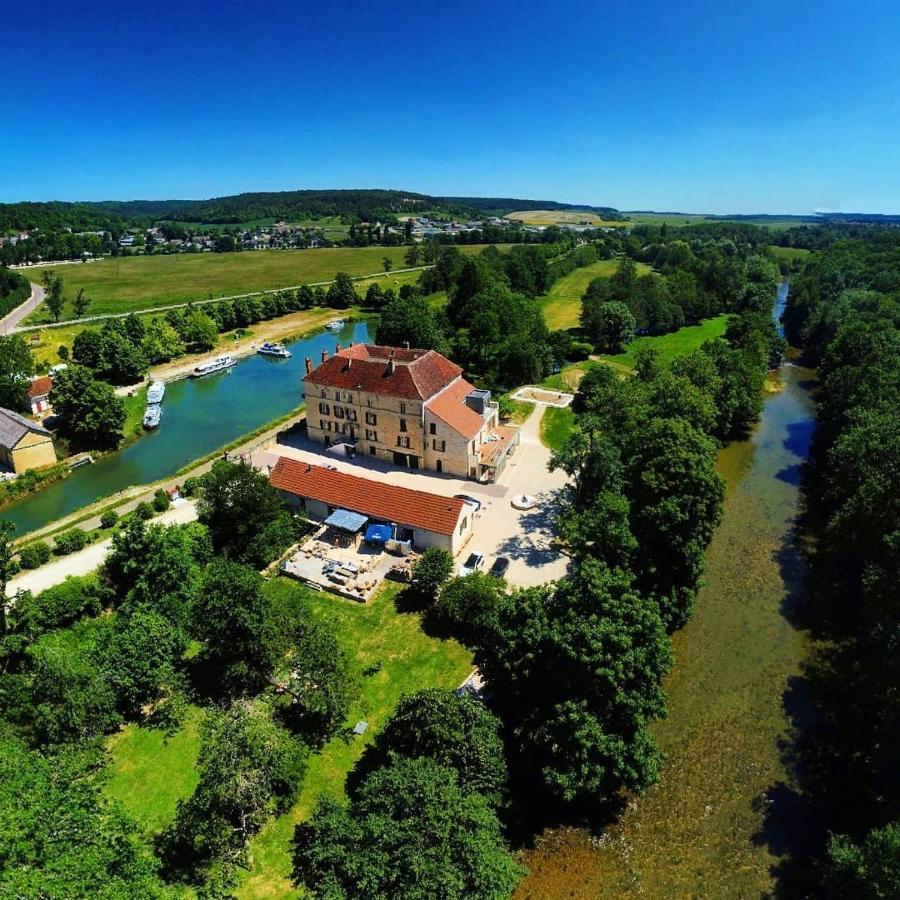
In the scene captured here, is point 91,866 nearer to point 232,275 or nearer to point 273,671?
point 273,671

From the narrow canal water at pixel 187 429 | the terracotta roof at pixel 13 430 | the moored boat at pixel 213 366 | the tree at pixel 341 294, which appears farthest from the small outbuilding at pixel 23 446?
the tree at pixel 341 294

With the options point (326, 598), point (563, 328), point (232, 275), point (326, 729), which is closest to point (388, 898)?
point (326, 729)

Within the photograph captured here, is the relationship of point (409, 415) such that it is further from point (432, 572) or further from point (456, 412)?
point (432, 572)

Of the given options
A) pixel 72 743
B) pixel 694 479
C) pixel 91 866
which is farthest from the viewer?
pixel 694 479

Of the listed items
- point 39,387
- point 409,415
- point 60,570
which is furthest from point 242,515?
point 39,387

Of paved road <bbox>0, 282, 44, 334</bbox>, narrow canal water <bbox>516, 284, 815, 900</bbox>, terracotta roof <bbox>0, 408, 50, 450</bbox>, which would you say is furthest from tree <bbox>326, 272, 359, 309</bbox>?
narrow canal water <bbox>516, 284, 815, 900</bbox>

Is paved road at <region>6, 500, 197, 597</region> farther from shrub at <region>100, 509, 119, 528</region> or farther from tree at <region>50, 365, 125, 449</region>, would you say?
tree at <region>50, 365, 125, 449</region>
